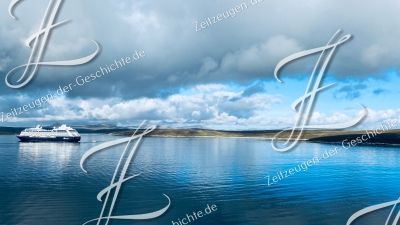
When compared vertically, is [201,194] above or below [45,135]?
below

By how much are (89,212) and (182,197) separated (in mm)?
13411

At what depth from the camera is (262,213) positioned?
119 ft

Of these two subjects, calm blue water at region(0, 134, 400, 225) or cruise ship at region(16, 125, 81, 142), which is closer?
calm blue water at region(0, 134, 400, 225)

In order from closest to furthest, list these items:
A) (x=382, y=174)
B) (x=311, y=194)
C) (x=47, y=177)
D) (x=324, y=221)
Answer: (x=324, y=221) → (x=311, y=194) → (x=47, y=177) → (x=382, y=174)

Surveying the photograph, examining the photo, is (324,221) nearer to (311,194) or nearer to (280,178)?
(311,194)

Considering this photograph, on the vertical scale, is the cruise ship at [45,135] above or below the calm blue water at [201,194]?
above

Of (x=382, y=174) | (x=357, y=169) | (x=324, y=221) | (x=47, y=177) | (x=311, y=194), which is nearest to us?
(x=324, y=221)

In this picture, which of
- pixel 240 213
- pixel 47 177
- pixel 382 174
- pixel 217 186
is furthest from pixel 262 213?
pixel 382 174

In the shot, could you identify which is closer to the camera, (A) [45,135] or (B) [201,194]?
(B) [201,194]

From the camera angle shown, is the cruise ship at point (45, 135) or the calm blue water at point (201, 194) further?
the cruise ship at point (45, 135)

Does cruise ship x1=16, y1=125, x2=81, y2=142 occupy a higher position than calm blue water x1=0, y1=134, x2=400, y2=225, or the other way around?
cruise ship x1=16, y1=125, x2=81, y2=142

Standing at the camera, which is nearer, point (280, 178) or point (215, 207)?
point (215, 207)

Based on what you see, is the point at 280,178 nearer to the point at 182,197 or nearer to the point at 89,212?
the point at 182,197

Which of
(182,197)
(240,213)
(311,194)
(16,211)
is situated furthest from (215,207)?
(16,211)
